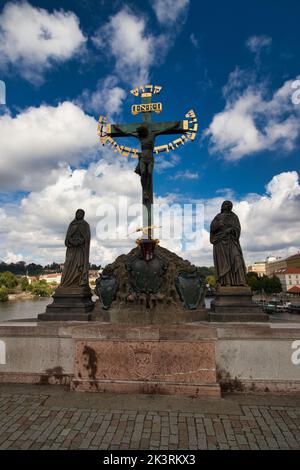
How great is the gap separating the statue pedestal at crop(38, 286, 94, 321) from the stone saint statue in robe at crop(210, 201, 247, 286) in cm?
335

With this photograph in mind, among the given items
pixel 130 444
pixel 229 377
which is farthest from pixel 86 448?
pixel 229 377

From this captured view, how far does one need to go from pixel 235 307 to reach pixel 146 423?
131 inches

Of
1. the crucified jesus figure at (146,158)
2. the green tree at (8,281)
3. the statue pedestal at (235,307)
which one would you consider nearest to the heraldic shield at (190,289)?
the statue pedestal at (235,307)

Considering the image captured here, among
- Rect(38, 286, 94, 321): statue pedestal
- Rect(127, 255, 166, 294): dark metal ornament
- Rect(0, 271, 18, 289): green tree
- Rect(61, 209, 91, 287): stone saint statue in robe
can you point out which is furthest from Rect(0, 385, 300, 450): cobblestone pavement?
Rect(0, 271, 18, 289): green tree

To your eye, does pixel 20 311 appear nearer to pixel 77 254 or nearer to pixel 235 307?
pixel 77 254

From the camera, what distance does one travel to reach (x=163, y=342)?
589cm

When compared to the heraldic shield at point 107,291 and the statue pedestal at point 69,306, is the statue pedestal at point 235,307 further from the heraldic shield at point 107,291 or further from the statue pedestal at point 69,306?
the statue pedestal at point 69,306

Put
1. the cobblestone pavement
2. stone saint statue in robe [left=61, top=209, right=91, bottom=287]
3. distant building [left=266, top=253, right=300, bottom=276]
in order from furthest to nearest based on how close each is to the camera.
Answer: distant building [left=266, top=253, right=300, bottom=276]
stone saint statue in robe [left=61, top=209, right=91, bottom=287]
the cobblestone pavement

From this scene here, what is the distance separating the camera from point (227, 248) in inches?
290

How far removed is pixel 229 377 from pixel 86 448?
10.6ft

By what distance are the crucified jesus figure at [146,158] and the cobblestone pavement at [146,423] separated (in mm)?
5353

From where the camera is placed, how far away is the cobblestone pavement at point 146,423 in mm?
3996

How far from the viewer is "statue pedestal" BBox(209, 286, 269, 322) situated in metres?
6.64

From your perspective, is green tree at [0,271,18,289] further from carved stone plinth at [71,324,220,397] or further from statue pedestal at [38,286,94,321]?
carved stone plinth at [71,324,220,397]
